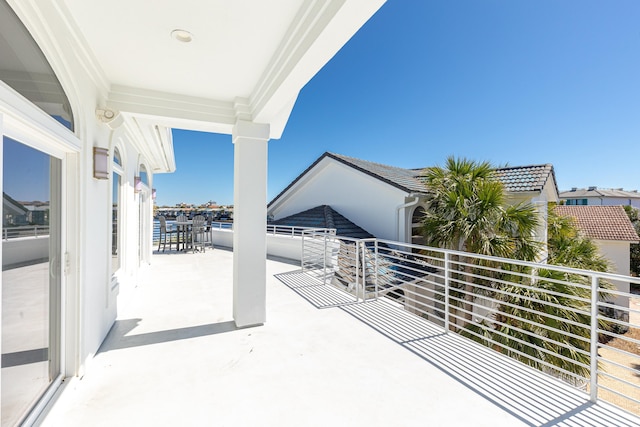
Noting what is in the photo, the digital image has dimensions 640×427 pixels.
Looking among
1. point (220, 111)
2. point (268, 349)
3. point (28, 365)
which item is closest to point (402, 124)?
point (220, 111)

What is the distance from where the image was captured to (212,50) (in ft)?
8.79

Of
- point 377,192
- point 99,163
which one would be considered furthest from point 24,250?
point 377,192

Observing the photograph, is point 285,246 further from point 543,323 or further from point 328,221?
point 543,323

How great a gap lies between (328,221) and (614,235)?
51.7 ft

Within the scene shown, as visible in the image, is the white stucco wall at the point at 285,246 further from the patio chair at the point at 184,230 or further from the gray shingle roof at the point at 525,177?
the gray shingle roof at the point at 525,177

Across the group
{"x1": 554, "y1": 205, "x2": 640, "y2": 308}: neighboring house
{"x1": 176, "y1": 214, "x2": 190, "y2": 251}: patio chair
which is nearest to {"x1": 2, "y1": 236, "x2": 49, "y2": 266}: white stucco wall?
{"x1": 176, "y1": 214, "x2": 190, "y2": 251}: patio chair

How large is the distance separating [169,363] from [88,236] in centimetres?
161

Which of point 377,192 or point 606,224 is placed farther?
point 606,224

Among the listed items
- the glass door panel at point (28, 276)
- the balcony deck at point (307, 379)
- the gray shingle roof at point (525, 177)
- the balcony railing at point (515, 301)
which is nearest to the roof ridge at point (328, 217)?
the balcony railing at point (515, 301)

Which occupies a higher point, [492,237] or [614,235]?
[492,237]

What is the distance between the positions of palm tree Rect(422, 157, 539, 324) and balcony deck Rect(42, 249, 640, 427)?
10.6 feet

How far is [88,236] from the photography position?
2.87 m

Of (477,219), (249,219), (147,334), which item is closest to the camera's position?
(147,334)


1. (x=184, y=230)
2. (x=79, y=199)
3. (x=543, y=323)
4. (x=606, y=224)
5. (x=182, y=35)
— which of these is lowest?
(x=543, y=323)
